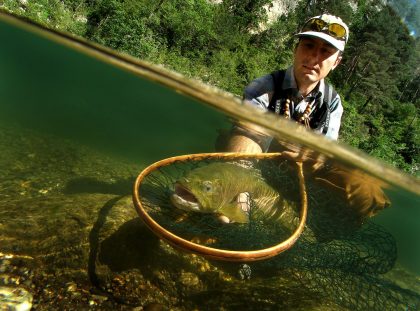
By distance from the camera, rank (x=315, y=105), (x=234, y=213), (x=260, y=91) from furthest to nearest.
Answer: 1. (x=315, y=105)
2. (x=260, y=91)
3. (x=234, y=213)

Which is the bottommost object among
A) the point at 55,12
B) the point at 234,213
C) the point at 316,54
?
the point at 55,12

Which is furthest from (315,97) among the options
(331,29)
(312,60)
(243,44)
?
(243,44)

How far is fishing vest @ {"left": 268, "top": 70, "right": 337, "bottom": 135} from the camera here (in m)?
5.99

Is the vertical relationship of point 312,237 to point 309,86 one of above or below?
below

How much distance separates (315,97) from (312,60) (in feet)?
2.17

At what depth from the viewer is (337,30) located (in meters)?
5.72

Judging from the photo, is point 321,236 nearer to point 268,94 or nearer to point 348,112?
point 268,94

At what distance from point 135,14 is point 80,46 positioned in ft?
90.8

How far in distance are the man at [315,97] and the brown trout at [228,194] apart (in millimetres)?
1005

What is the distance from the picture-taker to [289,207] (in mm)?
5281

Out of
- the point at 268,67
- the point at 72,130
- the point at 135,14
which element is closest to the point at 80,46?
the point at 72,130

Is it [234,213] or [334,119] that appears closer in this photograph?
[234,213]

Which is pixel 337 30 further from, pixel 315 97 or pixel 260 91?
pixel 260 91

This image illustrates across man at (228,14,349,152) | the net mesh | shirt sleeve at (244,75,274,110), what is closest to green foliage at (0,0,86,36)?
shirt sleeve at (244,75,274,110)
